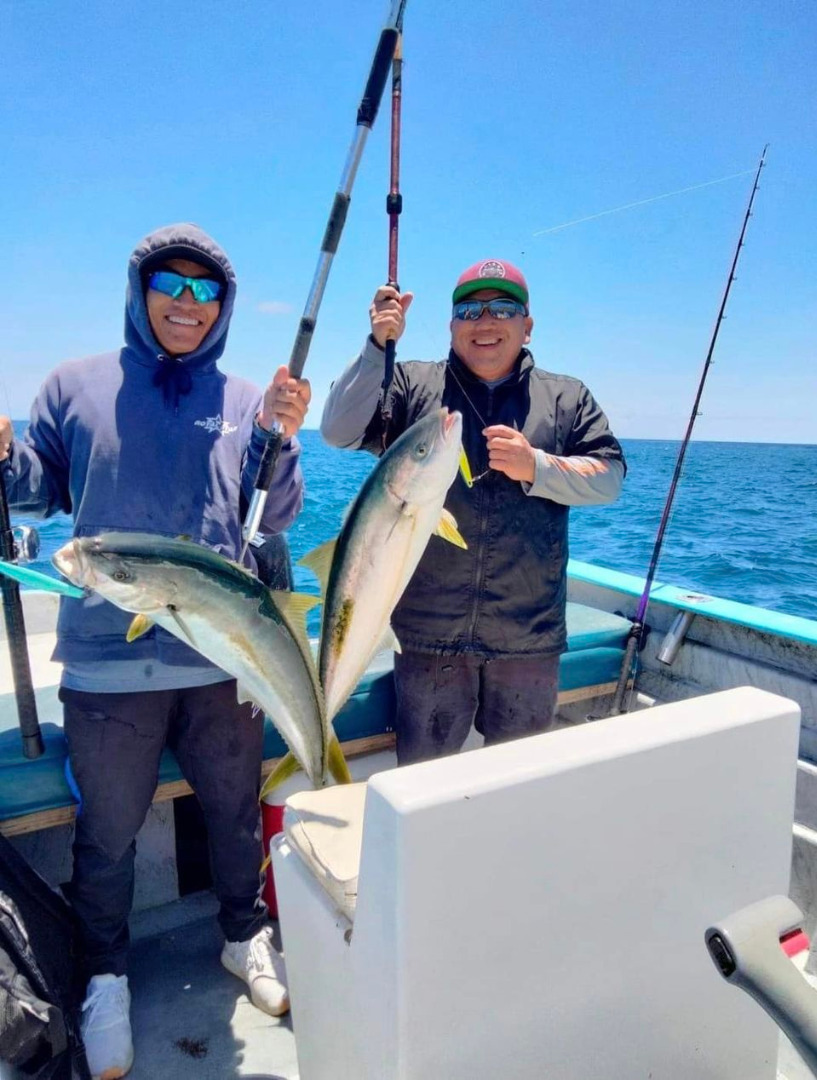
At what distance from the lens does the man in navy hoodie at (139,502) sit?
8.13 feet

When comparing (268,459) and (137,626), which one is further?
(268,459)

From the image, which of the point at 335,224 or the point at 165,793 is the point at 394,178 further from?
the point at 165,793

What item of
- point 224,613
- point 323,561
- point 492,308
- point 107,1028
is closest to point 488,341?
point 492,308

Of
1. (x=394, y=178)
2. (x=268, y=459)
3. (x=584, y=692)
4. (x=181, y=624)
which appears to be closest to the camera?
(x=181, y=624)

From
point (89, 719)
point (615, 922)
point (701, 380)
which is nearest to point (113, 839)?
point (89, 719)

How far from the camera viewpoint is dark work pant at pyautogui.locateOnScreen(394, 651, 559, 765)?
9.98 feet

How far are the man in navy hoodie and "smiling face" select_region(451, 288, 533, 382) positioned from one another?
83 cm

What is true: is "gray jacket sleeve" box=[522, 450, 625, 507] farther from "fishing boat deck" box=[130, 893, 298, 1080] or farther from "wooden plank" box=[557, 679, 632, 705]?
"fishing boat deck" box=[130, 893, 298, 1080]

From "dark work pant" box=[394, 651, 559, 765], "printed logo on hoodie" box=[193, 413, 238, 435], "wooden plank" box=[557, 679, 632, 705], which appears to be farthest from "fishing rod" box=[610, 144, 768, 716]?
"printed logo on hoodie" box=[193, 413, 238, 435]

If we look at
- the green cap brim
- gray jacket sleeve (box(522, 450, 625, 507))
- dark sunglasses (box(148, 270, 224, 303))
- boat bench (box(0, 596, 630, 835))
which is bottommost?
boat bench (box(0, 596, 630, 835))

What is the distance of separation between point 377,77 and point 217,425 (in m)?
1.45

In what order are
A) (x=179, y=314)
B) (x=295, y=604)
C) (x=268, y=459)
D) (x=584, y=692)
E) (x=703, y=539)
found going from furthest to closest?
(x=703, y=539), (x=584, y=692), (x=179, y=314), (x=268, y=459), (x=295, y=604)

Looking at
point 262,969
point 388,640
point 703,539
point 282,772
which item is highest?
point 388,640

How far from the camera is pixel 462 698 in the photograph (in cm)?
308
